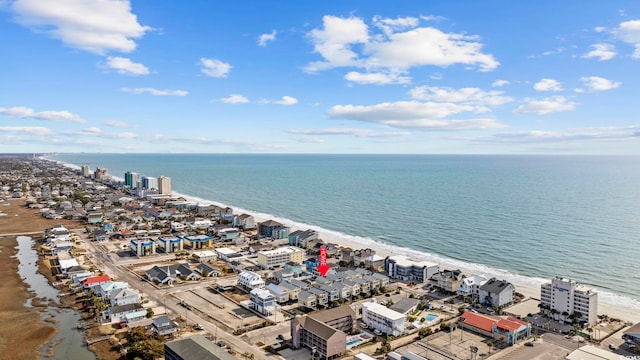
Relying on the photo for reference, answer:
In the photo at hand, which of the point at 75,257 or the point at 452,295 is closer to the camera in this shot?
the point at 452,295

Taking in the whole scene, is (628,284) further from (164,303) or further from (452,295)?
(164,303)

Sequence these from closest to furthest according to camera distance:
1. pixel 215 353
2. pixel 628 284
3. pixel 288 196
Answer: pixel 215 353, pixel 628 284, pixel 288 196

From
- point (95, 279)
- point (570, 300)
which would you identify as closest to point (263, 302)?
point (95, 279)

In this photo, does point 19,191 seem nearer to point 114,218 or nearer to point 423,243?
point 114,218

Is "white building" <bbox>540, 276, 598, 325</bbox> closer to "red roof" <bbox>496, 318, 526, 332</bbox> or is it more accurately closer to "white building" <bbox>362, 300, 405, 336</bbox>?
"red roof" <bbox>496, 318, 526, 332</bbox>

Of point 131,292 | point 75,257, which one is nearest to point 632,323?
point 131,292

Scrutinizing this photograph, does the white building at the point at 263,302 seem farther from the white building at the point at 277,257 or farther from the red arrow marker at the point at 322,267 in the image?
the white building at the point at 277,257

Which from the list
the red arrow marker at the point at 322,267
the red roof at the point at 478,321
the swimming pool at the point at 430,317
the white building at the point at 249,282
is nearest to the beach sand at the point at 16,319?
the white building at the point at 249,282

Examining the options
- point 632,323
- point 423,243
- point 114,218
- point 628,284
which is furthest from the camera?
point 114,218
